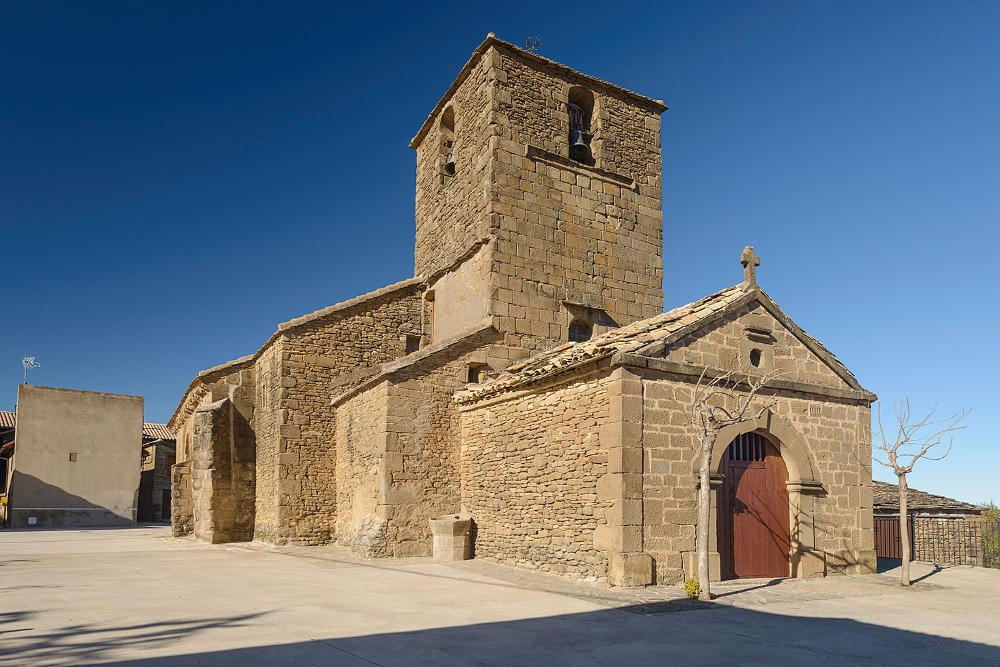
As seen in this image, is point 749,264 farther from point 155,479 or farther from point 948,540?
point 155,479

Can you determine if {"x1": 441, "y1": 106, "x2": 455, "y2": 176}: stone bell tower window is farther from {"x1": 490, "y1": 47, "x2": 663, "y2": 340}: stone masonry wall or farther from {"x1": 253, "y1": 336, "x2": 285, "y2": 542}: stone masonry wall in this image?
{"x1": 253, "y1": 336, "x2": 285, "y2": 542}: stone masonry wall

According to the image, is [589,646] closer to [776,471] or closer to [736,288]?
[776,471]

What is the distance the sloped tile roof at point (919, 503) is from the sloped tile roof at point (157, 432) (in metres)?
30.1

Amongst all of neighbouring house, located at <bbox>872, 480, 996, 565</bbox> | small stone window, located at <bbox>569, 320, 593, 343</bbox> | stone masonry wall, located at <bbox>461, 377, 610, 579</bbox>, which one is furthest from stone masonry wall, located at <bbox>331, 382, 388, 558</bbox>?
neighbouring house, located at <bbox>872, 480, 996, 565</bbox>

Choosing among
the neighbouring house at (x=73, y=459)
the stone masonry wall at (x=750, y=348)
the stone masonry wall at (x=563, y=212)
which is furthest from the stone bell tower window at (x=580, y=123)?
the neighbouring house at (x=73, y=459)

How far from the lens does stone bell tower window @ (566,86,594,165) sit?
1764 centimetres

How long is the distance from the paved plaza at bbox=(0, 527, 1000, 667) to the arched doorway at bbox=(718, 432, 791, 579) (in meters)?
0.52

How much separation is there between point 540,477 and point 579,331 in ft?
18.6

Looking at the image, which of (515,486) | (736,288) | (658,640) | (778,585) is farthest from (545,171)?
(658,640)

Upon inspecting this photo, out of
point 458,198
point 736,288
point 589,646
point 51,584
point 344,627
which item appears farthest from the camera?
point 458,198

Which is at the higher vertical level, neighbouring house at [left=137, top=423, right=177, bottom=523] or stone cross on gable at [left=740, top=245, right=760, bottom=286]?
stone cross on gable at [left=740, top=245, right=760, bottom=286]

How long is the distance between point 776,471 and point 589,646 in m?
6.50

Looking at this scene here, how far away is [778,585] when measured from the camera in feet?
35.4

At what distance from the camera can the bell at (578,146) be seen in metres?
17.5
